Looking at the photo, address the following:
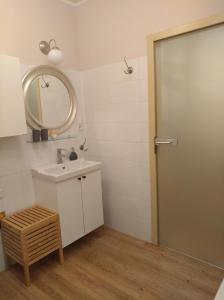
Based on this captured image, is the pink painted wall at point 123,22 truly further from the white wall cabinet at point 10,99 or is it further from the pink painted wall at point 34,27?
the white wall cabinet at point 10,99

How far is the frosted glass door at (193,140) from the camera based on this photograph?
1833 millimetres

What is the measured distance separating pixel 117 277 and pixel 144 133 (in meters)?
1.34

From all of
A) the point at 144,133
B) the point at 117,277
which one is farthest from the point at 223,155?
the point at 117,277

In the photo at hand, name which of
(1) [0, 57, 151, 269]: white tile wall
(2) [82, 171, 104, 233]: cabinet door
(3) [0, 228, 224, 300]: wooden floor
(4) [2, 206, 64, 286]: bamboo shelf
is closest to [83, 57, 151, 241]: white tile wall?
Answer: (1) [0, 57, 151, 269]: white tile wall

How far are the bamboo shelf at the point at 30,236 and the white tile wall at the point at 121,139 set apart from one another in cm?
81

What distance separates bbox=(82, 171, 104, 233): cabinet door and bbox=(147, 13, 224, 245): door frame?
→ 0.58m

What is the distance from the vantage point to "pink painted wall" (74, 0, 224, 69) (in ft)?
6.13

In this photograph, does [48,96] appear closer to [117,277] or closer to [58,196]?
[58,196]

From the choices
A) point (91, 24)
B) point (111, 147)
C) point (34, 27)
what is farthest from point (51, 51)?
point (111, 147)

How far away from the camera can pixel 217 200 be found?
1.96 meters

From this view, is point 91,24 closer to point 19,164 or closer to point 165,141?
point 165,141

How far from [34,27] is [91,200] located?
6.01ft

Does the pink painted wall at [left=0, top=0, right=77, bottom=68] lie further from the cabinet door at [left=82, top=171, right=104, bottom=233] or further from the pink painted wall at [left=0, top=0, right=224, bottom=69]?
the cabinet door at [left=82, top=171, right=104, bottom=233]

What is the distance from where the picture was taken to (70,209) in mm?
2225
